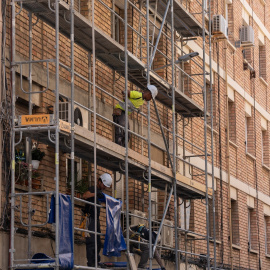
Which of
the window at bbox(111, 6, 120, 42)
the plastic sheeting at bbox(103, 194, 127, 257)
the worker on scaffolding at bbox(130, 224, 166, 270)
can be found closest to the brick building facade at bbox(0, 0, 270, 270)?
the window at bbox(111, 6, 120, 42)

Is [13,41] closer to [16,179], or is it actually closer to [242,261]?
[16,179]

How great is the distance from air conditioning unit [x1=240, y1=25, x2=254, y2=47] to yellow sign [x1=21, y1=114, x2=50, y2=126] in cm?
1636

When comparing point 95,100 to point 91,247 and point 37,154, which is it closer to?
point 37,154

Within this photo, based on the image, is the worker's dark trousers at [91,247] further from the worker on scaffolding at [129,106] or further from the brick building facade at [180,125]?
the worker on scaffolding at [129,106]

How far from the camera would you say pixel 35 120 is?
13992 millimetres

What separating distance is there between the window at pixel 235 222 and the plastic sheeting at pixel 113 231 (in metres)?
11.9

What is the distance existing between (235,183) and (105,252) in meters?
12.7

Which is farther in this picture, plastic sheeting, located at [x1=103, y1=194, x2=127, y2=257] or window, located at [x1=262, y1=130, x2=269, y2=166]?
window, located at [x1=262, y1=130, x2=269, y2=166]

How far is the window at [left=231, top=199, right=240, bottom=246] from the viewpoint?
27734 millimetres

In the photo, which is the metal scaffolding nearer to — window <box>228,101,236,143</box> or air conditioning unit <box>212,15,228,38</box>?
air conditioning unit <box>212,15,228,38</box>

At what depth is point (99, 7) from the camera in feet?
62.4

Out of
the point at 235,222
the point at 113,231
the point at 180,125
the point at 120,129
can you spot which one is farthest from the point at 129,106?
the point at 235,222

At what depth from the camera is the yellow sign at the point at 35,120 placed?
45.6ft

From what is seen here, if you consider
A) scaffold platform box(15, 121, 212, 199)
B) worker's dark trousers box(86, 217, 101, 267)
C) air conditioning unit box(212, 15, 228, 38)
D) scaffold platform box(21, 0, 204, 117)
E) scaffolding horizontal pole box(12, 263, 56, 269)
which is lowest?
scaffolding horizontal pole box(12, 263, 56, 269)
